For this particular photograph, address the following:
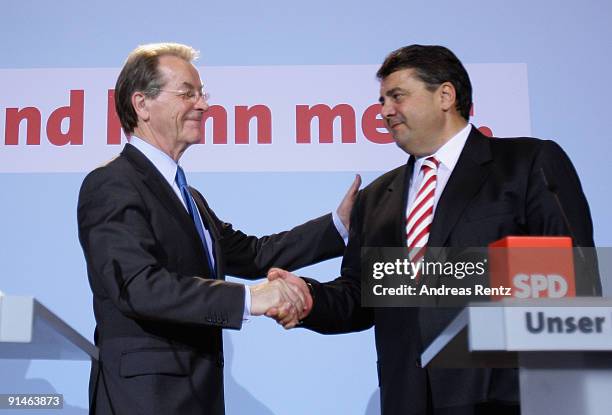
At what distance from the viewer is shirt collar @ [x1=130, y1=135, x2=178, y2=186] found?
238 cm

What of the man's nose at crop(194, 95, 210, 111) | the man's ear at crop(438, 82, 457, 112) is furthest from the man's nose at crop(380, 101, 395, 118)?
the man's nose at crop(194, 95, 210, 111)

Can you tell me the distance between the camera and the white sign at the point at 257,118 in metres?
Result: 3.17

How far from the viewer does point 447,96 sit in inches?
105

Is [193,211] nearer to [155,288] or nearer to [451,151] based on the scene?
[155,288]

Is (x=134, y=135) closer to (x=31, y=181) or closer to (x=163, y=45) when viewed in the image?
(x=163, y=45)

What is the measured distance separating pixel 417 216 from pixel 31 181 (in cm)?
152

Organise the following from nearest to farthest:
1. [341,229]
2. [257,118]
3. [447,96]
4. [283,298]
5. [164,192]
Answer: [164,192], [283,298], [447,96], [341,229], [257,118]

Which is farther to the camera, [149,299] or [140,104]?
[140,104]

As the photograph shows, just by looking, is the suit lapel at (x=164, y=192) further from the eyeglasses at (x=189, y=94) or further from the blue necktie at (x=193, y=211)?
the eyeglasses at (x=189, y=94)

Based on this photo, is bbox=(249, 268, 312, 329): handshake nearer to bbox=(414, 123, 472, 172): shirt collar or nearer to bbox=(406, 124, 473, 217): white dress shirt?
bbox=(406, 124, 473, 217): white dress shirt

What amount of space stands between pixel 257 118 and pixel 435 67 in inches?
30.7

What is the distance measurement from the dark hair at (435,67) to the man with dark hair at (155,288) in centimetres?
71

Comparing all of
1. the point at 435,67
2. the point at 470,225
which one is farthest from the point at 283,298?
the point at 435,67

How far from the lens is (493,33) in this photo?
10.8 ft
